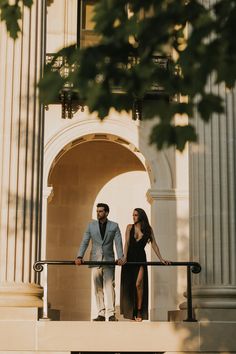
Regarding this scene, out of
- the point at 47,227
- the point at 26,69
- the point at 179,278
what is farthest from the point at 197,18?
the point at 47,227

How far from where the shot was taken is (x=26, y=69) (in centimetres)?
1575

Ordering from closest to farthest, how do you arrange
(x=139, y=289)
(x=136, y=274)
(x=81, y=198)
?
1. (x=139, y=289)
2. (x=136, y=274)
3. (x=81, y=198)

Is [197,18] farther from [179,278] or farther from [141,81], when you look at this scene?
[179,278]

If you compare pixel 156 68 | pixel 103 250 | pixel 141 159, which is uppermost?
pixel 141 159

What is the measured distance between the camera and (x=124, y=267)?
16031mm

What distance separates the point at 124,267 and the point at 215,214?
1.74 metres

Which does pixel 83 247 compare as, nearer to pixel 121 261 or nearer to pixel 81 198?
pixel 121 261

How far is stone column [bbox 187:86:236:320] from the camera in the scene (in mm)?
15430

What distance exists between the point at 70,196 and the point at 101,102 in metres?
17.8

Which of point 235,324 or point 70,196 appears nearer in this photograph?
point 235,324

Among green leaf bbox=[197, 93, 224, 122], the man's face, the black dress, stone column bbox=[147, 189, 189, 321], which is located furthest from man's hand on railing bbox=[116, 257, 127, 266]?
stone column bbox=[147, 189, 189, 321]

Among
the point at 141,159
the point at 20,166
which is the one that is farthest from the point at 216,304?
the point at 141,159

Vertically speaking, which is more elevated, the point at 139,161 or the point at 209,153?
the point at 139,161

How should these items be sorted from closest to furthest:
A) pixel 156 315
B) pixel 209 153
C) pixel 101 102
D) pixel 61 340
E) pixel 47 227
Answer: pixel 101 102
pixel 61 340
pixel 209 153
pixel 156 315
pixel 47 227
